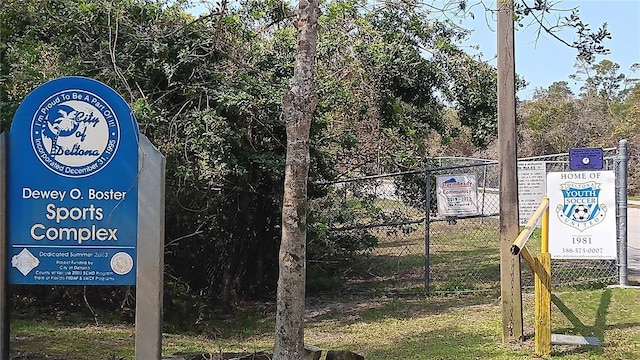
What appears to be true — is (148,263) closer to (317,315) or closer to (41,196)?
(41,196)

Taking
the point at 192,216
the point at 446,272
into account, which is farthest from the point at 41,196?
the point at 446,272

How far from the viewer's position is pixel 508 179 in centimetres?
645

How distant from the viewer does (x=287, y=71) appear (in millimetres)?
9391

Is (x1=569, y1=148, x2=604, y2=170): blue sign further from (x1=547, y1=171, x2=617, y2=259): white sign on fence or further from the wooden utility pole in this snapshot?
the wooden utility pole

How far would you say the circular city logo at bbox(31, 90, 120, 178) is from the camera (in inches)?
164

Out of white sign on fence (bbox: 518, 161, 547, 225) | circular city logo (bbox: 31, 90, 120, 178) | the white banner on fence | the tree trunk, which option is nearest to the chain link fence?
the white banner on fence

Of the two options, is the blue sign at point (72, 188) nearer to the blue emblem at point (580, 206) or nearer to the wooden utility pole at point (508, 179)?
the wooden utility pole at point (508, 179)

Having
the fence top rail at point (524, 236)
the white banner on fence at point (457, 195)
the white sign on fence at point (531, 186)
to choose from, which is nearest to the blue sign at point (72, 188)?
the fence top rail at point (524, 236)

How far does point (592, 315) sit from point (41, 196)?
20.7ft

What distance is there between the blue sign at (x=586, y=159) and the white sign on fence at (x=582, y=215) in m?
0.08

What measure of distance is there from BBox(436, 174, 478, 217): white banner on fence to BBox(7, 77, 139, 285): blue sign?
6.78 m

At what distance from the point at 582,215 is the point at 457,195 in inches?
78.6

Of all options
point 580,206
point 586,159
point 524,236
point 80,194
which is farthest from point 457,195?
point 80,194

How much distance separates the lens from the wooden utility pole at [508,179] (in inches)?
253
